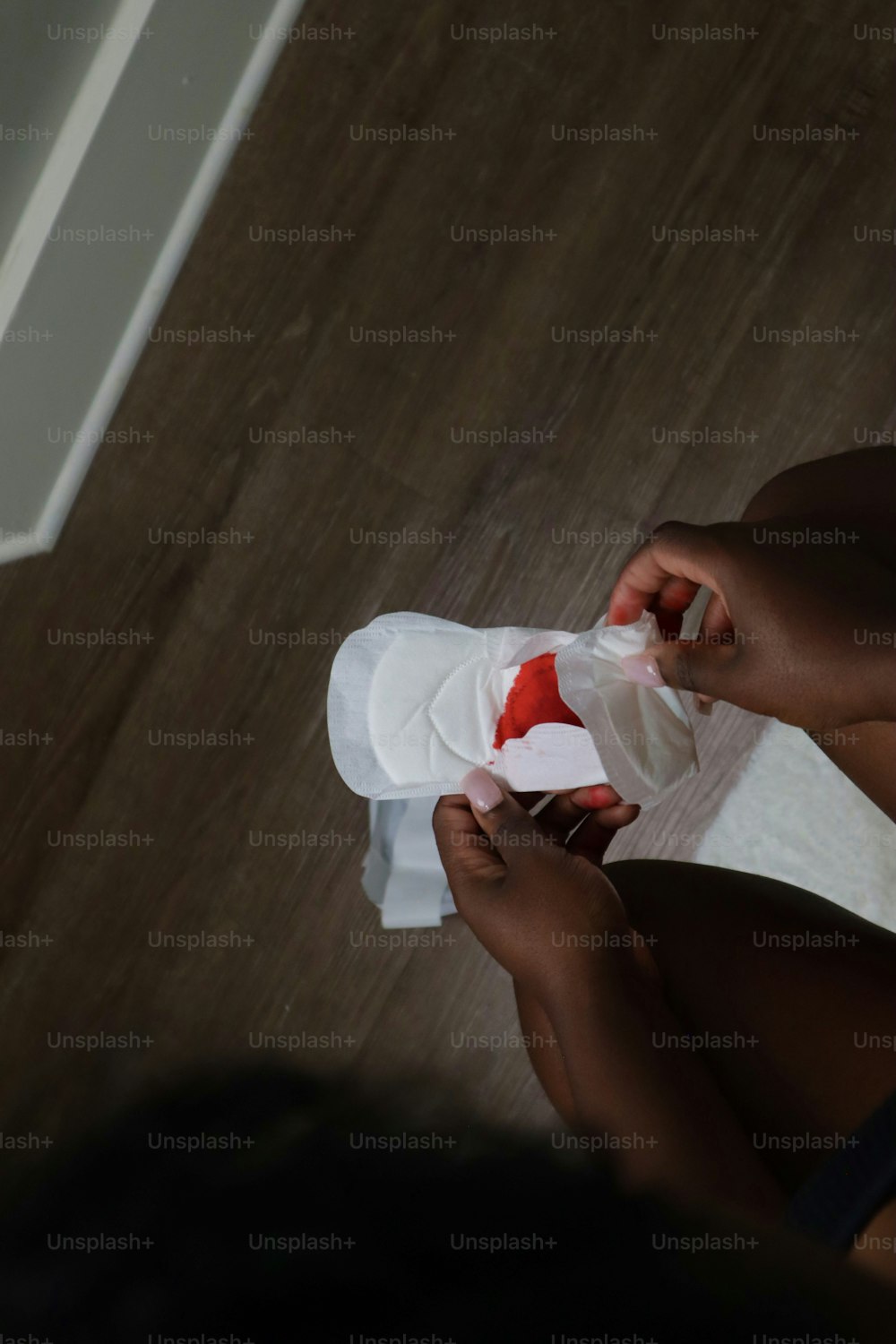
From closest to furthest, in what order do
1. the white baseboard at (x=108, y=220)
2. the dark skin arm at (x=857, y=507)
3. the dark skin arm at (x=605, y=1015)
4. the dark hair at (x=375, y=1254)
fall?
the dark hair at (x=375, y=1254)
the dark skin arm at (x=605, y=1015)
the dark skin arm at (x=857, y=507)
the white baseboard at (x=108, y=220)

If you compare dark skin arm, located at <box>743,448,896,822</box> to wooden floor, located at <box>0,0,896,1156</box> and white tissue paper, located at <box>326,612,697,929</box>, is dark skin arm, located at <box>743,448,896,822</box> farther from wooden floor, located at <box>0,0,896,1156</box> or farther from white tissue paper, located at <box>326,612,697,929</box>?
wooden floor, located at <box>0,0,896,1156</box>

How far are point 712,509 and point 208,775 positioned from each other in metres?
0.59

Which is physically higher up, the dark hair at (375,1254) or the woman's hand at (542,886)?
the dark hair at (375,1254)

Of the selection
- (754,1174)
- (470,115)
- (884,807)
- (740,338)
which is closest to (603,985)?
(754,1174)

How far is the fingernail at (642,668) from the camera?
64 cm

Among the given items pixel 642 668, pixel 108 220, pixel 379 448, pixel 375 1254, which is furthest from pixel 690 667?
pixel 108 220

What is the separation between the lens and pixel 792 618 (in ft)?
1.78

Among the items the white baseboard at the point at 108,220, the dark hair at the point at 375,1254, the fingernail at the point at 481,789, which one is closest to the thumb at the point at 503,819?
the fingernail at the point at 481,789

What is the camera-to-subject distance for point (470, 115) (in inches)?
39.2

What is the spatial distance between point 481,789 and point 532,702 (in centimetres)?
7

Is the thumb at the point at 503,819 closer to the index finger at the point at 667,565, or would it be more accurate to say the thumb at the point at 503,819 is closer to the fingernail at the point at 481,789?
the fingernail at the point at 481,789

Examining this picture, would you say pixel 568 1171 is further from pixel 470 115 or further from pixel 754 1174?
pixel 470 115

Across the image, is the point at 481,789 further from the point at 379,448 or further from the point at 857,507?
the point at 379,448

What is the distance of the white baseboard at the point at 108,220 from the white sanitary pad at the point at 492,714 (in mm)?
462
